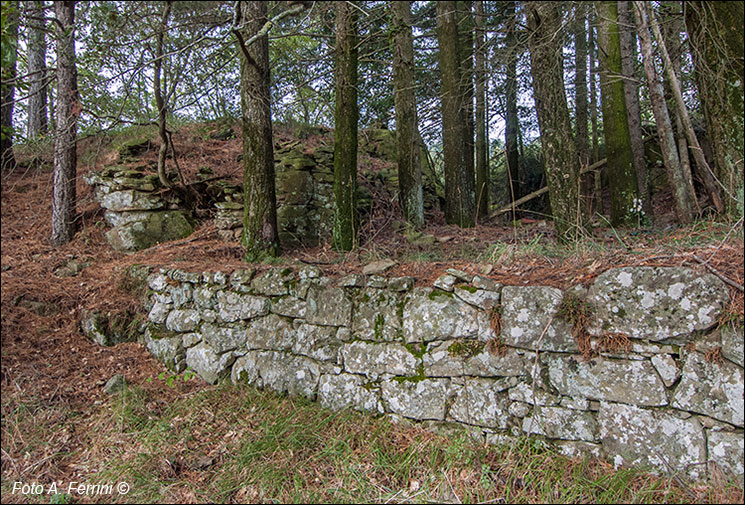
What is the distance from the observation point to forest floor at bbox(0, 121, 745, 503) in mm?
2576

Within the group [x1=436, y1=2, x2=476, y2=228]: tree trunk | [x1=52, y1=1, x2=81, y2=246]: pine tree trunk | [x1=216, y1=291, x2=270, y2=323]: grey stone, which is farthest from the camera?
[x1=436, y1=2, x2=476, y2=228]: tree trunk

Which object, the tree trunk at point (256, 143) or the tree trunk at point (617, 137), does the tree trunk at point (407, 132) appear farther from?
the tree trunk at point (617, 137)

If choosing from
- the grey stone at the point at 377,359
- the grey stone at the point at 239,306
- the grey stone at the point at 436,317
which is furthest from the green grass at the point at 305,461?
the grey stone at the point at 239,306

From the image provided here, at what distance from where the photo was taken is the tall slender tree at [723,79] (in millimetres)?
2924

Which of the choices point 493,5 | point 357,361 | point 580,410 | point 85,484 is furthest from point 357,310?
point 493,5

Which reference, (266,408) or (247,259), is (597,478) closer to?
(266,408)

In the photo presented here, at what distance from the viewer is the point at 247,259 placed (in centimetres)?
475

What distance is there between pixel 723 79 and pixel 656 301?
6.42 ft

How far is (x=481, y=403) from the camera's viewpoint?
293 centimetres

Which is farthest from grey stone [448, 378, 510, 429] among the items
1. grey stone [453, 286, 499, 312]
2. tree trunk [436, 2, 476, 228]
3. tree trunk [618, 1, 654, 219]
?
tree trunk [618, 1, 654, 219]

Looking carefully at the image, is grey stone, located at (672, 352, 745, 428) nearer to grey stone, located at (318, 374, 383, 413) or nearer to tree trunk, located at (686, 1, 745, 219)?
tree trunk, located at (686, 1, 745, 219)

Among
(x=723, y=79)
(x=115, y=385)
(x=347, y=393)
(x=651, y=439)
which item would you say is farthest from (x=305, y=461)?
(x=723, y=79)

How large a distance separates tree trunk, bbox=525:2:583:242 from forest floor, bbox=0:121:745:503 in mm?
646

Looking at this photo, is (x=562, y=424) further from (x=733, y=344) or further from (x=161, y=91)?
(x=161, y=91)
